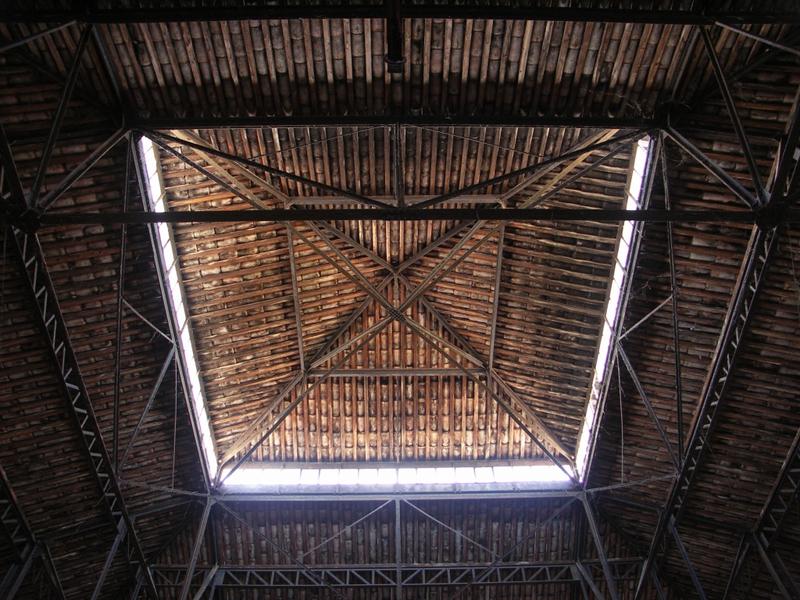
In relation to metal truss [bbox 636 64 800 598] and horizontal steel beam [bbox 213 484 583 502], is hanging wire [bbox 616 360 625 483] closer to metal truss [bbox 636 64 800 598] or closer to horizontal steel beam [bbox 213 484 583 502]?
horizontal steel beam [bbox 213 484 583 502]

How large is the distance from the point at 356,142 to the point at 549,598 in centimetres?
1582

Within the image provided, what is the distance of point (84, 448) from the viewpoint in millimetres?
17469

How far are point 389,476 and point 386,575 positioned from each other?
3020 mm

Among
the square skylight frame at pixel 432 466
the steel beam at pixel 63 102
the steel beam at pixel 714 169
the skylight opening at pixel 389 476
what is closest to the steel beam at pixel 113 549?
the square skylight frame at pixel 432 466

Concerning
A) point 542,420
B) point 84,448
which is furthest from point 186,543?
point 542,420

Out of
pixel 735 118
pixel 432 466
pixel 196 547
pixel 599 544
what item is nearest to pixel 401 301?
pixel 432 466

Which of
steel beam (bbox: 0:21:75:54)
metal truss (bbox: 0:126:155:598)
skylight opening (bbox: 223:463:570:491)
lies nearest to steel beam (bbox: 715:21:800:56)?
steel beam (bbox: 0:21:75:54)

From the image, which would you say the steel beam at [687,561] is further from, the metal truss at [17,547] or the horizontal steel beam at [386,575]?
the metal truss at [17,547]

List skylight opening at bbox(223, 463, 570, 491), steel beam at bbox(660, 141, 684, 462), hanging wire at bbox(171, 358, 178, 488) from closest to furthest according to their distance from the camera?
steel beam at bbox(660, 141, 684, 462) → hanging wire at bbox(171, 358, 178, 488) → skylight opening at bbox(223, 463, 570, 491)

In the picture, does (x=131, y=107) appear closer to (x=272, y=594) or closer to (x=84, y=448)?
(x=84, y=448)

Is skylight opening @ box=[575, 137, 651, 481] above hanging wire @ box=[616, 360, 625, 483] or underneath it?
above

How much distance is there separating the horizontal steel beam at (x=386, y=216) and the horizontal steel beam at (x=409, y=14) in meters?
3.21

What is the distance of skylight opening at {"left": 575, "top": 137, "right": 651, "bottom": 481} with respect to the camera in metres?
16.8

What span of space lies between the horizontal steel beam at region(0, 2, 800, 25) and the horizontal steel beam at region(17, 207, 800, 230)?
126 inches
